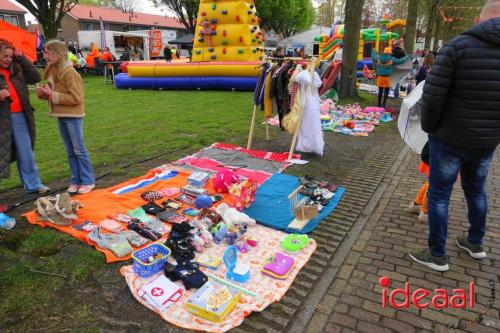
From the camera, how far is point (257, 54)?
15.3 meters

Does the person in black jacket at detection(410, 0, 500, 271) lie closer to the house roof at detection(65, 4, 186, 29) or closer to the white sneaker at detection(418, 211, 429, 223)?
the white sneaker at detection(418, 211, 429, 223)

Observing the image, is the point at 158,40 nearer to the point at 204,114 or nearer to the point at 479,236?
the point at 204,114

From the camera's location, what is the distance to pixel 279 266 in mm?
3098

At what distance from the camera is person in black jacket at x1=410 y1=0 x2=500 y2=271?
2559mm

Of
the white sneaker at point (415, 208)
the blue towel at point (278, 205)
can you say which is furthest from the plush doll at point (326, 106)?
→ the white sneaker at point (415, 208)

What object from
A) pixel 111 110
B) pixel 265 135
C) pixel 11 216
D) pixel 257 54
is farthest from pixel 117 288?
pixel 257 54

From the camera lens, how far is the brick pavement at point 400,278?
100 inches

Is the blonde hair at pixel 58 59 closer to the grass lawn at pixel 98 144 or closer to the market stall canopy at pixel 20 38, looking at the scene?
the market stall canopy at pixel 20 38

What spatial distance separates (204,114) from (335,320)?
8.18 meters

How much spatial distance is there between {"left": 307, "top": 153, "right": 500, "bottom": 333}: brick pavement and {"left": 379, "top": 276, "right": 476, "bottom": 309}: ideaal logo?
4 centimetres

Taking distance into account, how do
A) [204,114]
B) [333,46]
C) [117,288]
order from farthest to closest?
1. [333,46]
2. [204,114]
3. [117,288]

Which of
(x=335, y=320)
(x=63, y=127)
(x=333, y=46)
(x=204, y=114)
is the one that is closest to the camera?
(x=335, y=320)

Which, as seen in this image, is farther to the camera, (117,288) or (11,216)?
(11,216)

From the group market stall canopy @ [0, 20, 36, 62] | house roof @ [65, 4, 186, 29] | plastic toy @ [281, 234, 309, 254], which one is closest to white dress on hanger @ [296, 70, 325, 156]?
plastic toy @ [281, 234, 309, 254]
